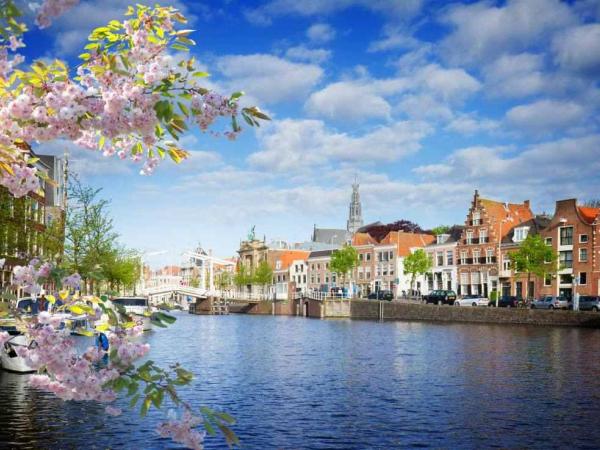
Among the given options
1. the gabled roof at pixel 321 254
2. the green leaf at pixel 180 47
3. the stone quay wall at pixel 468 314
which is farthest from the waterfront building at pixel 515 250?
the green leaf at pixel 180 47

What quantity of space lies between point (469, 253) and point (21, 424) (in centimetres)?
7696

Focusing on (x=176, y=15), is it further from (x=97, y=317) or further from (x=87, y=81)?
(x=97, y=317)

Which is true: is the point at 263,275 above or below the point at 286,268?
below

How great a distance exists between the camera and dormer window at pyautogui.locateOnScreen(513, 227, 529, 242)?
259 ft

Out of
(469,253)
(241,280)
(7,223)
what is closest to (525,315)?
(469,253)

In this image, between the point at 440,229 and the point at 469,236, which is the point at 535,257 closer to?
the point at 469,236

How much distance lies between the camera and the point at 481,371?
26.5m

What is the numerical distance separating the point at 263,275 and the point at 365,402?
104166mm

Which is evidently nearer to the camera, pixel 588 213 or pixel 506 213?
pixel 588 213

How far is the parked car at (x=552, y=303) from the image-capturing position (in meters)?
63.1

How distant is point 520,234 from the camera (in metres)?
79.7

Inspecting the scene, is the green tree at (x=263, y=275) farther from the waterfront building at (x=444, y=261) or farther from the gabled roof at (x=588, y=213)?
the gabled roof at (x=588, y=213)

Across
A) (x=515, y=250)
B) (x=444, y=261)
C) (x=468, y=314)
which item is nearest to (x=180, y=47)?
(x=468, y=314)

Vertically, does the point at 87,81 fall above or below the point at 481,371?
above
